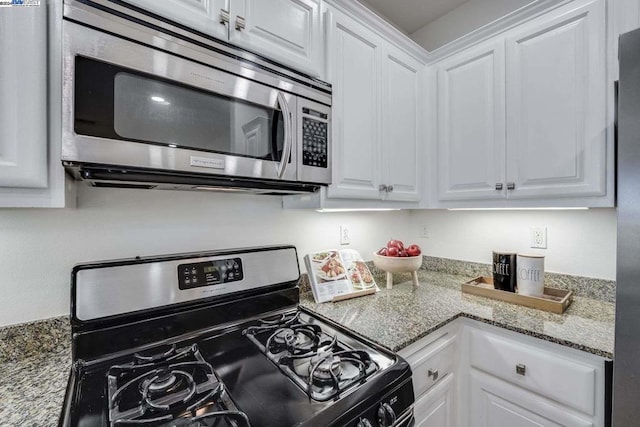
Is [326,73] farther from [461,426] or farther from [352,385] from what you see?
[461,426]

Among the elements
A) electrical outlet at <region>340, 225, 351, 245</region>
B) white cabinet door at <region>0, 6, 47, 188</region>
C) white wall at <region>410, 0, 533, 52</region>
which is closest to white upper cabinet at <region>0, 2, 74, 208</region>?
white cabinet door at <region>0, 6, 47, 188</region>

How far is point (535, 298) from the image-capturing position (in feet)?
4.41

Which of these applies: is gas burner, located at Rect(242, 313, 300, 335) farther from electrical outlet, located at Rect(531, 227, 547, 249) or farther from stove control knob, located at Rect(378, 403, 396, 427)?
electrical outlet, located at Rect(531, 227, 547, 249)

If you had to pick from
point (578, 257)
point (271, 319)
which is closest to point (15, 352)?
point (271, 319)

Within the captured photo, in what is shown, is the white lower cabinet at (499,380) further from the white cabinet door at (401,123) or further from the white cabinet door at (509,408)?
the white cabinet door at (401,123)

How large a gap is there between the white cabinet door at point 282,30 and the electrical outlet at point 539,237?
1.49 m

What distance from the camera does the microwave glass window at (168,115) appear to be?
724 mm

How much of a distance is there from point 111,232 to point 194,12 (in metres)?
0.80

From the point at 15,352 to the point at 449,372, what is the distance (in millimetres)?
1573

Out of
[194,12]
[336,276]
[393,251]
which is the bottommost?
[336,276]

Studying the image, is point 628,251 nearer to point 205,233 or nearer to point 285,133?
point 285,133

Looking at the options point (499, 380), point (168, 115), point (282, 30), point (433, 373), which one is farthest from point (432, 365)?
point (282, 30)

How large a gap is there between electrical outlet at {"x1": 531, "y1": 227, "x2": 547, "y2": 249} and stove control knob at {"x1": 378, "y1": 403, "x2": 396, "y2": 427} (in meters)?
1.41

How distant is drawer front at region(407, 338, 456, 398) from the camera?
1.08 meters
